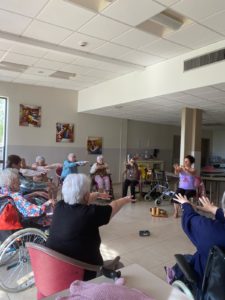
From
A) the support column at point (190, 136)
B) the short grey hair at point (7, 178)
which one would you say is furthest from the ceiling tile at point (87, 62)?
the short grey hair at point (7, 178)

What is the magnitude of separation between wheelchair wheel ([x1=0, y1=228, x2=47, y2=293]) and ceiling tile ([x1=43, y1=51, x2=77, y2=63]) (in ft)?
10.8

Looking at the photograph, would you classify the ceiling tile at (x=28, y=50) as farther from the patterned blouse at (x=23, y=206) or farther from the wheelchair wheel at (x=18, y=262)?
the wheelchair wheel at (x=18, y=262)

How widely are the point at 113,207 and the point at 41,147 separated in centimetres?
588

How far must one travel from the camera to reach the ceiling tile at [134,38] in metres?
3.83

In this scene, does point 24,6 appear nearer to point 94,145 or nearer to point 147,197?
point 147,197

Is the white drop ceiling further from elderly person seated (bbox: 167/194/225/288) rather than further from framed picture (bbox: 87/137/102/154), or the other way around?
framed picture (bbox: 87/137/102/154)

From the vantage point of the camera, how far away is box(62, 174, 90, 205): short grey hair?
1858 mm

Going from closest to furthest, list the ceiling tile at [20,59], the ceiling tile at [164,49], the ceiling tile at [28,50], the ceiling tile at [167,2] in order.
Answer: the ceiling tile at [167,2]
the ceiling tile at [164,49]
the ceiling tile at [28,50]
the ceiling tile at [20,59]

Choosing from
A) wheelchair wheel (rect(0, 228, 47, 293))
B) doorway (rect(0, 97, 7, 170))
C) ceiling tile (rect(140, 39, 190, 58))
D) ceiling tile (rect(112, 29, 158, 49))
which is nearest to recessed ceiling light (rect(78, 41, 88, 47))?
ceiling tile (rect(112, 29, 158, 49))

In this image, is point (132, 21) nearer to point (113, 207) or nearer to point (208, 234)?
point (113, 207)

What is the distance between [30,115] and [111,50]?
3.59 metres

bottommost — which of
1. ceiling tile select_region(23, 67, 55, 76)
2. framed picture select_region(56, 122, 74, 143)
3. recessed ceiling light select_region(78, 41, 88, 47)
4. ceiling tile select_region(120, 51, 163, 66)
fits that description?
framed picture select_region(56, 122, 74, 143)

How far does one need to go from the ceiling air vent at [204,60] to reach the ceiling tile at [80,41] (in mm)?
1458

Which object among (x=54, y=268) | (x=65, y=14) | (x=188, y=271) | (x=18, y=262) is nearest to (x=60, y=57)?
(x=65, y=14)
